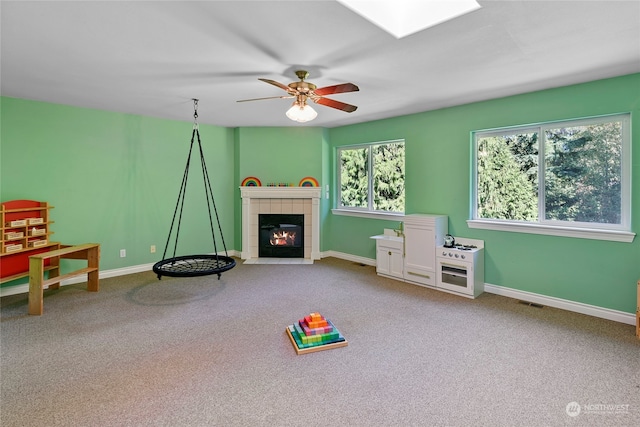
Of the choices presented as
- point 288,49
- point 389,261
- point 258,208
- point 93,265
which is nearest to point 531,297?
point 389,261

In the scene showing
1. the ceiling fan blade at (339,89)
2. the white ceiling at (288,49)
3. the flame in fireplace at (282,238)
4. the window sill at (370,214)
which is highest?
the white ceiling at (288,49)

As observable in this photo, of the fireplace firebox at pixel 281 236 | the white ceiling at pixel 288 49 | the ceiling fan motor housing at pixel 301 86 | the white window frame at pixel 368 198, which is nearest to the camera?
the white ceiling at pixel 288 49

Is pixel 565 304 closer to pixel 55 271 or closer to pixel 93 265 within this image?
pixel 93 265

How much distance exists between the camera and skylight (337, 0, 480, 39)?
2064 millimetres

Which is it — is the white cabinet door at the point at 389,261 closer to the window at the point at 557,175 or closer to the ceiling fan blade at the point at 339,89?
the window at the point at 557,175

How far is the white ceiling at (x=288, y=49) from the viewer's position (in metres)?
2.04

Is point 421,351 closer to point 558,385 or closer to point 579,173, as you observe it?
point 558,385

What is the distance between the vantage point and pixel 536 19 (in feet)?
7.00

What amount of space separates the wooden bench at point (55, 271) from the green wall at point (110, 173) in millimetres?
428

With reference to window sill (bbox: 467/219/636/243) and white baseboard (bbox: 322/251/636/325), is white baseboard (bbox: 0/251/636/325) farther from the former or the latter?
window sill (bbox: 467/219/636/243)

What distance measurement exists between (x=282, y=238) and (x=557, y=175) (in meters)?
4.08

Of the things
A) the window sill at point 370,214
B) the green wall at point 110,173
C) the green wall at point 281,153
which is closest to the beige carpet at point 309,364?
the green wall at point 110,173

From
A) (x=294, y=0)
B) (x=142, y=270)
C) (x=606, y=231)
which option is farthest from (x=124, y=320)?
(x=606, y=231)

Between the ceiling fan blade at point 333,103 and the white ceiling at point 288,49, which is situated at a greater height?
the white ceiling at point 288,49
